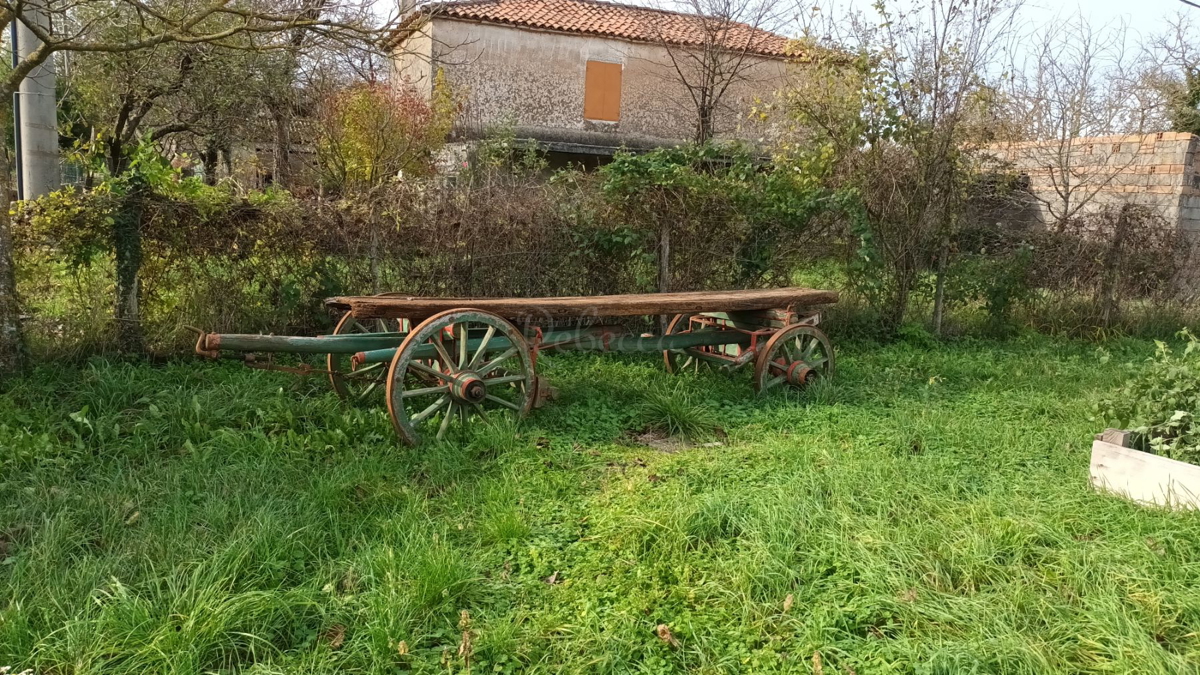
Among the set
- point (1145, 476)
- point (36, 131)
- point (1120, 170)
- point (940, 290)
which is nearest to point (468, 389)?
point (1145, 476)

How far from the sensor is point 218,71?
13.4 meters

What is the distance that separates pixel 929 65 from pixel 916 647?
7304 mm

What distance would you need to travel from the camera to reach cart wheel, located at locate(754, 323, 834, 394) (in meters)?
5.66

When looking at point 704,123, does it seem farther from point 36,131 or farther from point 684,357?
point 36,131

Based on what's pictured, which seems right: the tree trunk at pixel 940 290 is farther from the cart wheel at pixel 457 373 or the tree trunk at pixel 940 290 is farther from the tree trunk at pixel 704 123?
the tree trunk at pixel 704 123

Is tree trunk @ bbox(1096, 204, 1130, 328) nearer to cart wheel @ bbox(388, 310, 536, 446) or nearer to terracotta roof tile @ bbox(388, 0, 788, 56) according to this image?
cart wheel @ bbox(388, 310, 536, 446)

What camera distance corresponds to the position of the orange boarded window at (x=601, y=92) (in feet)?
67.1

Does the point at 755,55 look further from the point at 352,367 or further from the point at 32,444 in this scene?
the point at 32,444

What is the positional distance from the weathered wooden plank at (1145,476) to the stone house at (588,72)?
14697 millimetres

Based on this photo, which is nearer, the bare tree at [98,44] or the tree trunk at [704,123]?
the bare tree at [98,44]

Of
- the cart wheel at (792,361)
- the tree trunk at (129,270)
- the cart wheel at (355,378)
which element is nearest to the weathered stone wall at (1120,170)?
the cart wheel at (792,361)

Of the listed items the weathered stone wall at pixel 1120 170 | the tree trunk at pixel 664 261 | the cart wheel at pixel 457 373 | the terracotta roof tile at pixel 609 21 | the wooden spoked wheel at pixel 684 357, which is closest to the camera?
the cart wheel at pixel 457 373

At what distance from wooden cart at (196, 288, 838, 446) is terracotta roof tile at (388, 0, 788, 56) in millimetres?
13115

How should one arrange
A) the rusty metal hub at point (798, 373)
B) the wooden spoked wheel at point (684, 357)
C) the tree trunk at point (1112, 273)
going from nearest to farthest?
the rusty metal hub at point (798, 373)
the wooden spoked wheel at point (684, 357)
the tree trunk at point (1112, 273)
